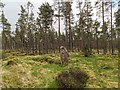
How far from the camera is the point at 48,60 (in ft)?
92.0

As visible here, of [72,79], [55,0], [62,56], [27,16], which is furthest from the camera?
[27,16]

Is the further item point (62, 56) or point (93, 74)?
point (62, 56)

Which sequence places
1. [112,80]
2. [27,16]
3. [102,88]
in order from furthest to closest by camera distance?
[27,16] < [112,80] < [102,88]

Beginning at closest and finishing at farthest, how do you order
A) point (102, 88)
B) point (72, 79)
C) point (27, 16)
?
1. point (72, 79)
2. point (102, 88)
3. point (27, 16)

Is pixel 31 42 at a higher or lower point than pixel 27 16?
lower

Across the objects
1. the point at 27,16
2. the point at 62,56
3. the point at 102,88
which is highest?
the point at 27,16

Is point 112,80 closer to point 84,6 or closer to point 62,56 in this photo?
point 62,56

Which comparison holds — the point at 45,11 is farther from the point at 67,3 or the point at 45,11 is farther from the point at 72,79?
the point at 72,79

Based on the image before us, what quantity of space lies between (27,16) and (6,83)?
50.8 m

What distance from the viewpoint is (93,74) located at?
2291 cm

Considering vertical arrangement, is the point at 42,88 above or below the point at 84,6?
below

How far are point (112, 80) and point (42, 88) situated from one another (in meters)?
7.09

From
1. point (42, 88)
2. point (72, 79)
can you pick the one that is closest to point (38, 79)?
point (42, 88)

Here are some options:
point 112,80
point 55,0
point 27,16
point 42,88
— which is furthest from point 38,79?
point 27,16
